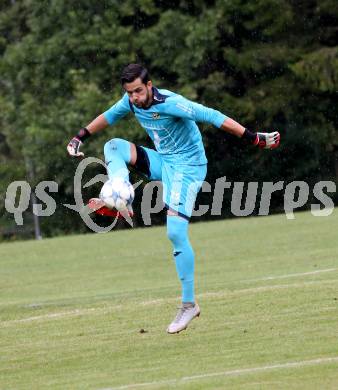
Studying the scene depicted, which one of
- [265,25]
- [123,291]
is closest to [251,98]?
[265,25]

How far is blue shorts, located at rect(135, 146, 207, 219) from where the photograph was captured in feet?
31.5

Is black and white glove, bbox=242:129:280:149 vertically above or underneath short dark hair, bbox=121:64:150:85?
underneath

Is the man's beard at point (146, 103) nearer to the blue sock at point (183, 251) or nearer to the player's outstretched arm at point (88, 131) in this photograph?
the player's outstretched arm at point (88, 131)

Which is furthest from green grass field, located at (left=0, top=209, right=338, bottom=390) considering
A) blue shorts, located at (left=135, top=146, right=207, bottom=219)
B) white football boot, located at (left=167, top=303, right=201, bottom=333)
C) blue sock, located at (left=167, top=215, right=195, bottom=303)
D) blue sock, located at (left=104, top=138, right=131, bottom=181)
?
blue sock, located at (left=104, top=138, right=131, bottom=181)

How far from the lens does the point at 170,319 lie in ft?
35.0

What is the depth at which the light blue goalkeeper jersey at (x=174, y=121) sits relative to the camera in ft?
30.5

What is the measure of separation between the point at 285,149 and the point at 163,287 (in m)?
22.2

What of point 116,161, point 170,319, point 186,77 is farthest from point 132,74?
point 186,77

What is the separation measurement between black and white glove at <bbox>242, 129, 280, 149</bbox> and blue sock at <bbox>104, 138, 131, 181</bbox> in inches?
42.5

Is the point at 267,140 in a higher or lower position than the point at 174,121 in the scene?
lower

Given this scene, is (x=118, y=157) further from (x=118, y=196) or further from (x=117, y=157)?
(x=118, y=196)

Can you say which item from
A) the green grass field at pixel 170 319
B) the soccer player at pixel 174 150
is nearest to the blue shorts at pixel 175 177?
the soccer player at pixel 174 150

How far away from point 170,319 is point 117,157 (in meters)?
1.84

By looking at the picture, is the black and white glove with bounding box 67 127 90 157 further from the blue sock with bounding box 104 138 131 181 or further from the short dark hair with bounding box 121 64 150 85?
the short dark hair with bounding box 121 64 150 85
